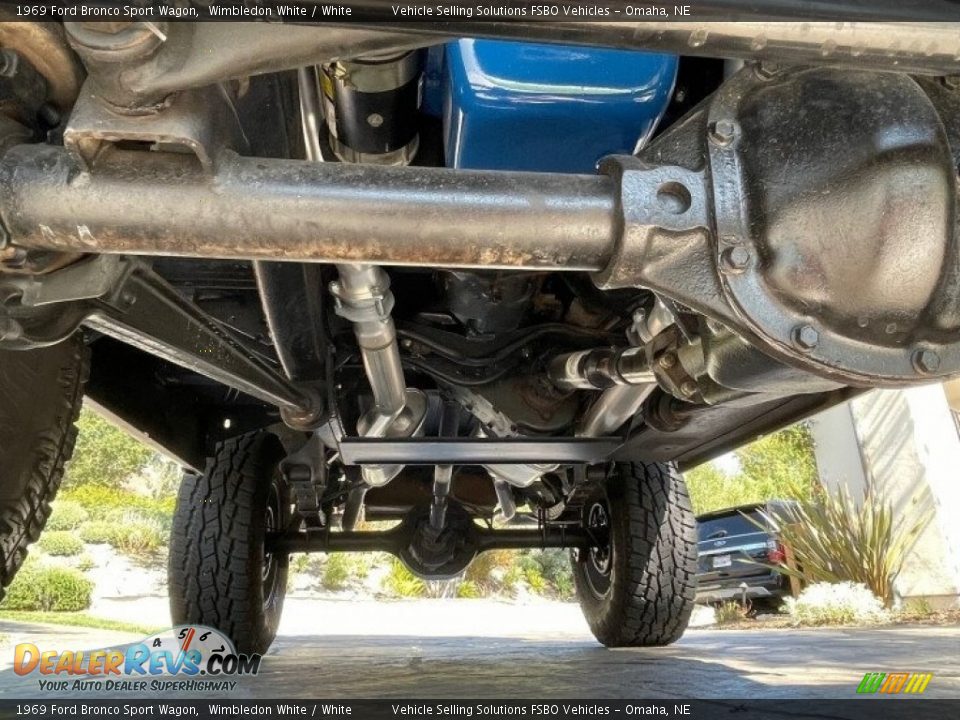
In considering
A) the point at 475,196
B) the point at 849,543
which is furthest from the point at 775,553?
the point at 475,196

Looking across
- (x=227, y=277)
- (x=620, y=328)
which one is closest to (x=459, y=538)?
(x=620, y=328)

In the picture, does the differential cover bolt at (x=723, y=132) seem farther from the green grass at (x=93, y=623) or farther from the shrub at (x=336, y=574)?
the shrub at (x=336, y=574)

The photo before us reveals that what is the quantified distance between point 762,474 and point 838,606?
36.8 feet

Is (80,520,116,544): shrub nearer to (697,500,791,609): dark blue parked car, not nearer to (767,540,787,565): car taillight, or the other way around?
(697,500,791,609): dark blue parked car

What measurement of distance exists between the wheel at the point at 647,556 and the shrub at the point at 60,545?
12.9 meters

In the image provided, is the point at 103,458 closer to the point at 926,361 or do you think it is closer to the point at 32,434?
the point at 32,434

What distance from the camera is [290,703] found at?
1265mm

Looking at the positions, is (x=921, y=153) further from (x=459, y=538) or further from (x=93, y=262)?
(x=459, y=538)

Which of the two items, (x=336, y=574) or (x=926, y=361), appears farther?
(x=336, y=574)

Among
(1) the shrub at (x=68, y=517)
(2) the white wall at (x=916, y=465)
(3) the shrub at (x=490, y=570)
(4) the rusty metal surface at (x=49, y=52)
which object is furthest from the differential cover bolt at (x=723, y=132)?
(1) the shrub at (x=68, y=517)

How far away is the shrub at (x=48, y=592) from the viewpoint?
9.25m

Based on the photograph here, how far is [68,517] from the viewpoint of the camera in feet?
49.8

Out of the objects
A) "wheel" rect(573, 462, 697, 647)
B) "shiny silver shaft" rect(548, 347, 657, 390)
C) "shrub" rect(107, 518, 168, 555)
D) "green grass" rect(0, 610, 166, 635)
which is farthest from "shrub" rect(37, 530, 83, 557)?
"shiny silver shaft" rect(548, 347, 657, 390)

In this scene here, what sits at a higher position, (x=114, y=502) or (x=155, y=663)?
(x=114, y=502)
